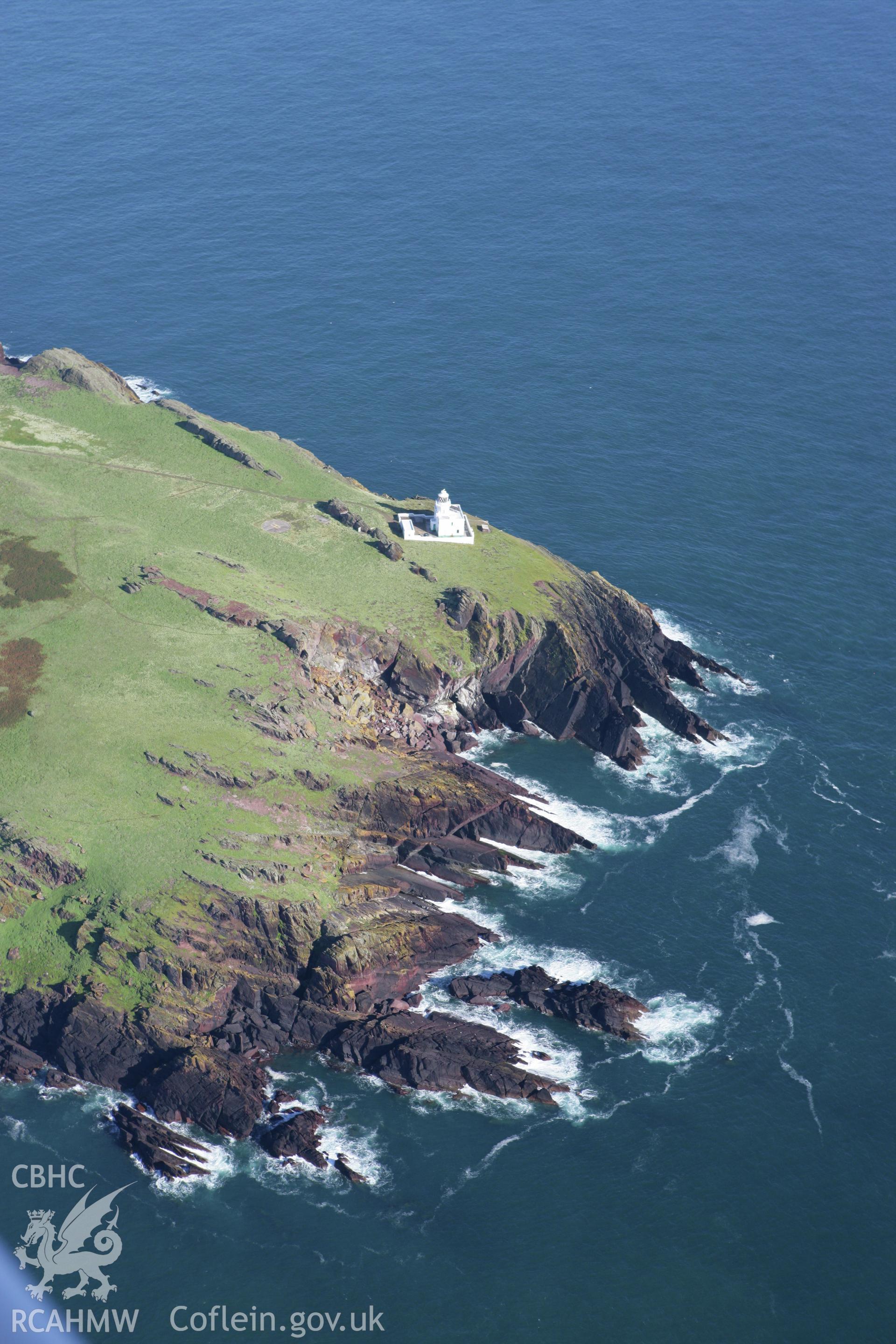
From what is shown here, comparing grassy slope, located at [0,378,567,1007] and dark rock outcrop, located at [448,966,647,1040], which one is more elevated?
grassy slope, located at [0,378,567,1007]

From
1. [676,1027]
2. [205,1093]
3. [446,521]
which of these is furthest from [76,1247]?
[446,521]

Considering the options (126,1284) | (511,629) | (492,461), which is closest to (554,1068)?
(126,1284)

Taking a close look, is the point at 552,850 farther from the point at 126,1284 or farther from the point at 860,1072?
the point at 126,1284

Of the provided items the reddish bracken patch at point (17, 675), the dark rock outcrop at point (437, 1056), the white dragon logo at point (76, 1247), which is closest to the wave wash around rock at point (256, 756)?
the dark rock outcrop at point (437, 1056)

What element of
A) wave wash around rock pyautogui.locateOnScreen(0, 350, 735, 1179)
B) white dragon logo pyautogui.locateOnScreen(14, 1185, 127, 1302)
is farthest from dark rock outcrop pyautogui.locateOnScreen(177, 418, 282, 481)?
white dragon logo pyautogui.locateOnScreen(14, 1185, 127, 1302)

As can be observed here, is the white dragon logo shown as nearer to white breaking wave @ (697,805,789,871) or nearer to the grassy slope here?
the grassy slope

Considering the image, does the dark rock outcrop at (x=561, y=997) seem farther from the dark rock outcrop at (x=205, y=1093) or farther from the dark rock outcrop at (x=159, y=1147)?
the dark rock outcrop at (x=159, y=1147)

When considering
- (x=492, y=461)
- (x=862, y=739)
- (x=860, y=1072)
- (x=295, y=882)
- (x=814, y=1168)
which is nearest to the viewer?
(x=814, y=1168)
